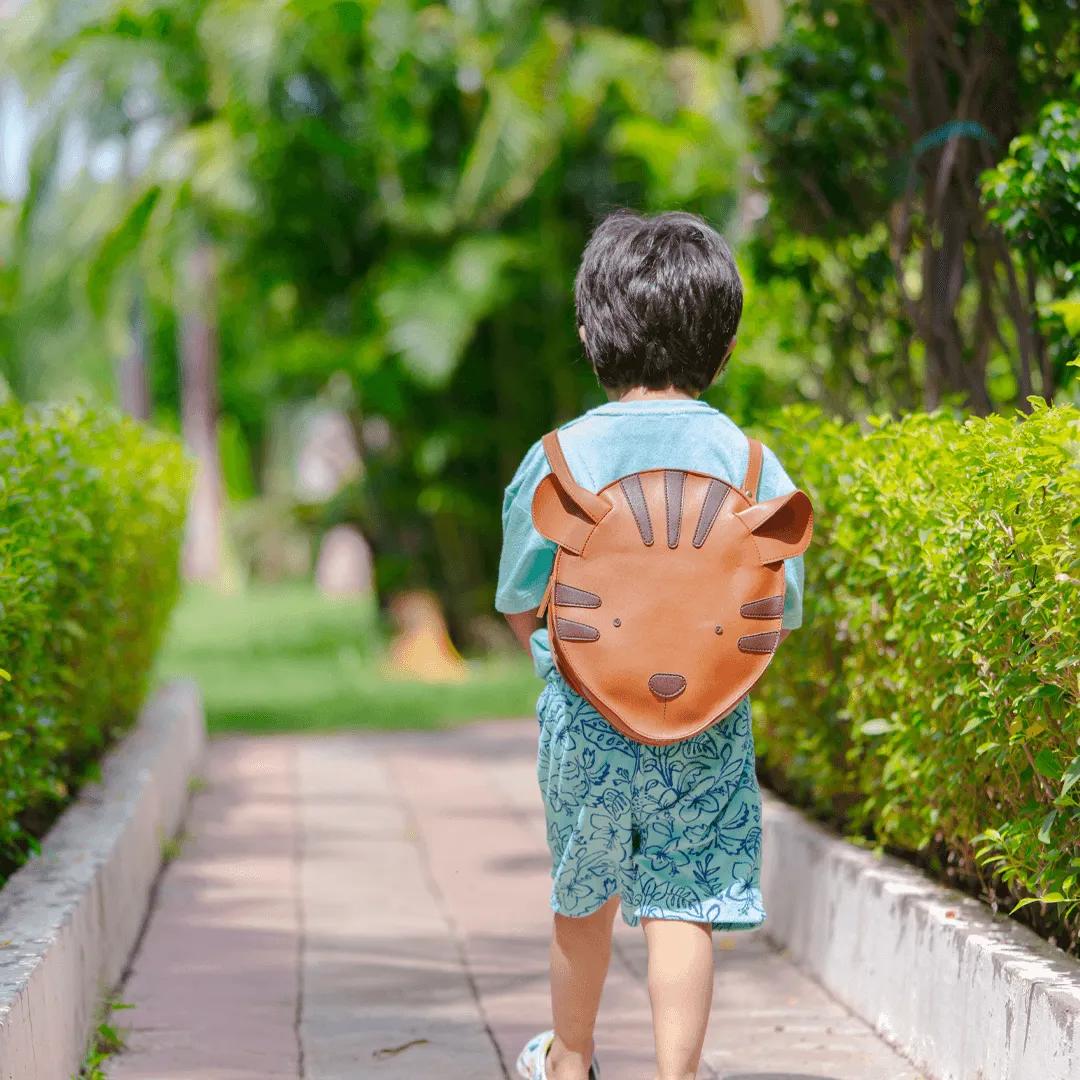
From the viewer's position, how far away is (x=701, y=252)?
276cm

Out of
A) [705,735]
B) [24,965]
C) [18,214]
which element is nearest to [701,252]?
[705,735]

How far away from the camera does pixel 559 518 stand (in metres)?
2.62

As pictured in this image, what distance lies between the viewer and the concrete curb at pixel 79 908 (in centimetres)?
292

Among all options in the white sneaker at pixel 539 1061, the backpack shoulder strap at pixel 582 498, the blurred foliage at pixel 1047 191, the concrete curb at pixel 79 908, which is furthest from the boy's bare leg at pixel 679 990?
the blurred foliage at pixel 1047 191

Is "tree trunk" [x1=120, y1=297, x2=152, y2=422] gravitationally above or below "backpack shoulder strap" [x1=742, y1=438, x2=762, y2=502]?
above

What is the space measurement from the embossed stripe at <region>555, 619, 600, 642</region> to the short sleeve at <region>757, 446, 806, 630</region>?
392mm

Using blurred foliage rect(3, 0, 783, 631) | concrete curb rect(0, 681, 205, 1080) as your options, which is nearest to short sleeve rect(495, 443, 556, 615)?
concrete curb rect(0, 681, 205, 1080)

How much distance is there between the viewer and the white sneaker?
296 centimetres

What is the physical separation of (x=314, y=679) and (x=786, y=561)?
31.1 ft

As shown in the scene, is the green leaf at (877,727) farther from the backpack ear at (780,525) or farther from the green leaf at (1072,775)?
the backpack ear at (780,525)

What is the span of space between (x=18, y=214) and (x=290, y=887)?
34.7 ft

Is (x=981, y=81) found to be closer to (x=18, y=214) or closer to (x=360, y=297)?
(x=360, y=297)

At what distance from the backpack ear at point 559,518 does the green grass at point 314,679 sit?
22.1 ft

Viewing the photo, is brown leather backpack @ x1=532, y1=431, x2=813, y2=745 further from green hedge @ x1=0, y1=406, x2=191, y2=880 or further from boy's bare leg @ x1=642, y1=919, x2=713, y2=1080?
green hedge @ x1=0, y1=406, x2=191, y2=880
